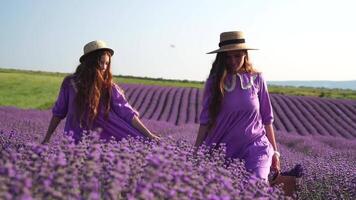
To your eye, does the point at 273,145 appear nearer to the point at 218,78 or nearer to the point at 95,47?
the point at 218,78

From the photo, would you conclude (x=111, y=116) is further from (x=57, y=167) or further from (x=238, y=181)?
(x=57, y=167)

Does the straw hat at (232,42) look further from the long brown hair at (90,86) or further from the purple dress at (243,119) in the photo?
the long brown hair at (90,86)

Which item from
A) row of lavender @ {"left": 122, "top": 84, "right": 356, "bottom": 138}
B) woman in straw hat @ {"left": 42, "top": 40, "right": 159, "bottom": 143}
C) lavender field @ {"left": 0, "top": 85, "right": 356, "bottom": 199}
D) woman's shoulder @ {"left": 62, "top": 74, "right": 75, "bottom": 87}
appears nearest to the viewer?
lavender field @ {"left": 0, "top": 85, "right": 356, "bottom": 199}

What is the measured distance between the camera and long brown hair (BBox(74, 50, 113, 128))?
5.01 metres

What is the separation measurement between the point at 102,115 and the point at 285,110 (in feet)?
53.3

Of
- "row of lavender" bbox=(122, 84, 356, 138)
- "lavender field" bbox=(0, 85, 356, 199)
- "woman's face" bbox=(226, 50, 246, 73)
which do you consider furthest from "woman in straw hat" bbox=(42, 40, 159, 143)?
"row of lavender" bbox=(122, 84, 356, 138)

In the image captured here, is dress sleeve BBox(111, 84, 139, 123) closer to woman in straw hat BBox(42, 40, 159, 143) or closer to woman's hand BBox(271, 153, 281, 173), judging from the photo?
woman in straw hat BBox(42, 40, 159, 143)

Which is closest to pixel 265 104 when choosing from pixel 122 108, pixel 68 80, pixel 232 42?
pixel 232 42

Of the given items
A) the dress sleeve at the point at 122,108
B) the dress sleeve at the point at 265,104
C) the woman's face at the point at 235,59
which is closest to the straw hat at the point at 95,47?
the dress sleeve at the point at 122,108

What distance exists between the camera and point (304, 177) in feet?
17.5

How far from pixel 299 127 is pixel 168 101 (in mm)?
6030

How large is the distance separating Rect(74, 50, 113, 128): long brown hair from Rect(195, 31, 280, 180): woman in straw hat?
2.70ft

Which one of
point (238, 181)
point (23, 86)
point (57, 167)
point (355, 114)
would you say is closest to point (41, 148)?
point (57, 167)

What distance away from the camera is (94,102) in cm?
510
